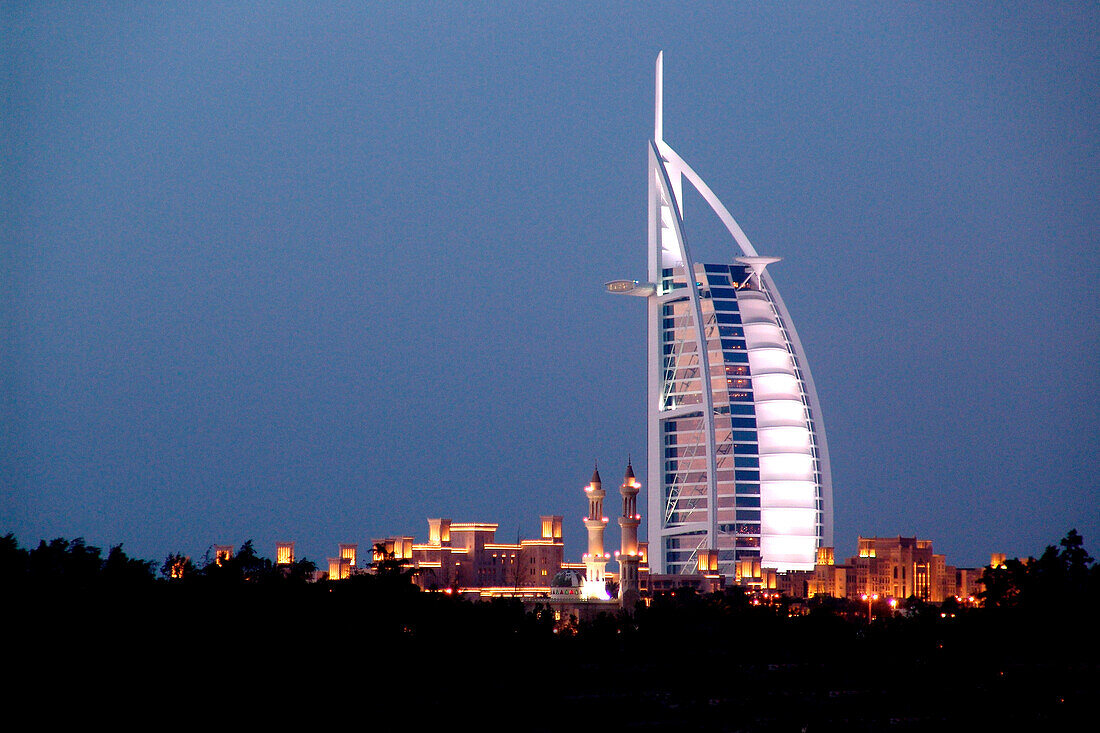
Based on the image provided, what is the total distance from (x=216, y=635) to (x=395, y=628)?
1144 centimetres

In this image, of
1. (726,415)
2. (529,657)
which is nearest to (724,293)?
(726,415)

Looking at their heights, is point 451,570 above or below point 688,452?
below

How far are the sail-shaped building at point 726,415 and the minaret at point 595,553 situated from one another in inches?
630

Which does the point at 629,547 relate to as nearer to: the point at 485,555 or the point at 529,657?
the point at 485,555

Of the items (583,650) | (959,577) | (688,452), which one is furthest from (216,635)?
(959,577)

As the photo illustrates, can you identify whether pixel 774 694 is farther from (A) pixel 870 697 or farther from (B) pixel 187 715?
(B) pixel 187 715

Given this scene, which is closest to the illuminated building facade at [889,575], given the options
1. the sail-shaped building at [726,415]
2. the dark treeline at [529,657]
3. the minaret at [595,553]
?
the sail-shaped building at [726,415]

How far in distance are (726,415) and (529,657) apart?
286 feet

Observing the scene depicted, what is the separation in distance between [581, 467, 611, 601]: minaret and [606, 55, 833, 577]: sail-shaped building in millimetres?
16008

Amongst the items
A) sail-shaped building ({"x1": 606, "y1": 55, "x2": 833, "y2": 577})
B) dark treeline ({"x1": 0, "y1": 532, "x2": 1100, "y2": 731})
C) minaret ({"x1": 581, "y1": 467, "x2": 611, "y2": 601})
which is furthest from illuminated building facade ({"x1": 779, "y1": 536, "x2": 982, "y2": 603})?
dark treeline ({"x1": 0, "y1": 532, "x2": 1100, "y2": 731})

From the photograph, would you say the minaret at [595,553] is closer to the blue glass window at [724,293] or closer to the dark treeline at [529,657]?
the blue glass window at [724,293]

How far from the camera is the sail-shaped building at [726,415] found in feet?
465

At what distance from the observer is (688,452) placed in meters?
145

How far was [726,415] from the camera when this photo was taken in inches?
5595
